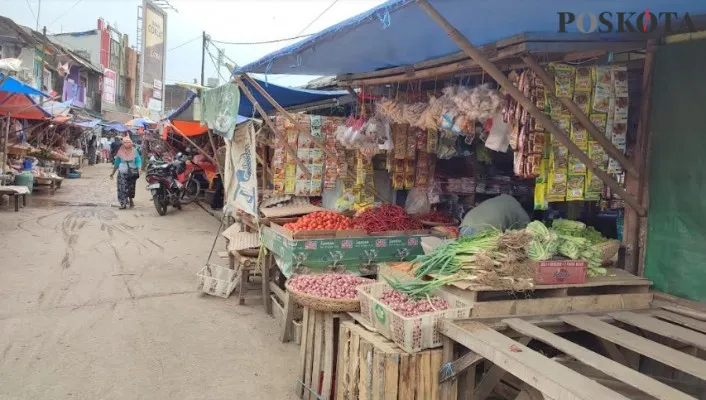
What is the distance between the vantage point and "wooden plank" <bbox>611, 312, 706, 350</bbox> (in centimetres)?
284

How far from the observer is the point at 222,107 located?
7051mm

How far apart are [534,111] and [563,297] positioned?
1.25 metres

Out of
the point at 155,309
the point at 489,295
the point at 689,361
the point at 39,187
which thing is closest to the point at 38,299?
the point at 155,309

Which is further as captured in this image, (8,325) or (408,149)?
(408,149)

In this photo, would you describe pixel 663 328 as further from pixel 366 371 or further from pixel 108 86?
pixel 108 86

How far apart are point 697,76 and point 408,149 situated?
313 cm

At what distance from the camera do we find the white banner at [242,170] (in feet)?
22.4

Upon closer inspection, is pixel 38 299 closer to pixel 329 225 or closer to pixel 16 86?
pixel 329 225

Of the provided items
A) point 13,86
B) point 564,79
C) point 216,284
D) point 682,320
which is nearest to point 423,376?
point 682,320

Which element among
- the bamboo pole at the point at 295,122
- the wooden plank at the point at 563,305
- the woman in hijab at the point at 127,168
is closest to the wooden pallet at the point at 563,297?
the wooden plank at the point at 563,305

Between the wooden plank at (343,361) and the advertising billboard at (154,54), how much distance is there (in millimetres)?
33127

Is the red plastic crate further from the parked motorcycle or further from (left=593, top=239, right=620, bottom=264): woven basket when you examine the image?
the parked motorcycle

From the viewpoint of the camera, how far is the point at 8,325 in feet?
17.2

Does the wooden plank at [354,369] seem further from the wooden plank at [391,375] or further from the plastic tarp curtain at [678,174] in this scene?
the plastic tarp curtain at [678,174]
